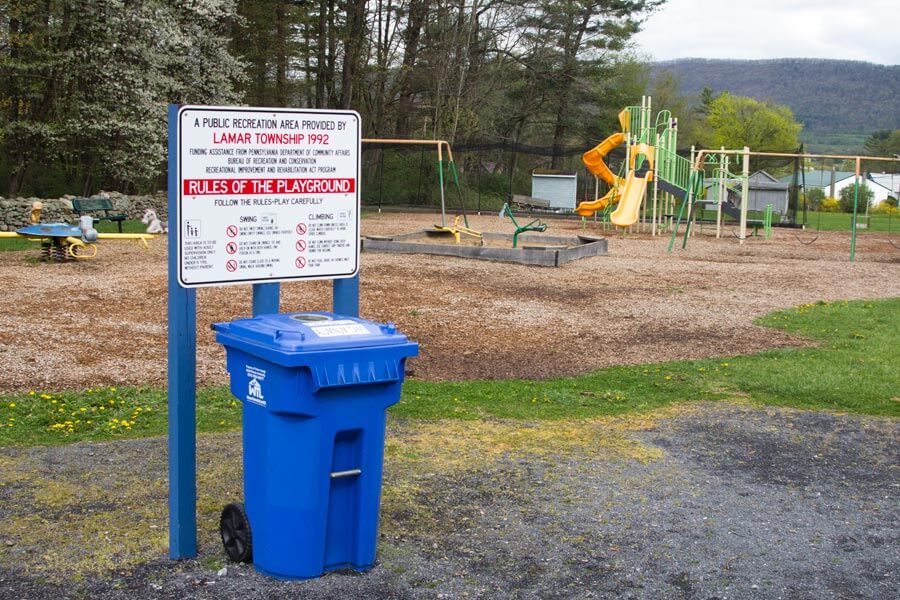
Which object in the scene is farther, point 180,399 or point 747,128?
point 747,128

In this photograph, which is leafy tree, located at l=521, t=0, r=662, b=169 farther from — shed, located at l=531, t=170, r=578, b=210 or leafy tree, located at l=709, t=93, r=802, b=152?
leafy tree, located at l=709, t=93, r=802, b=152

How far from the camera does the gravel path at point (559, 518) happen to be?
13.3ft

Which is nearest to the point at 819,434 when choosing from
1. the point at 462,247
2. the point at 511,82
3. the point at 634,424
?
the point at 634,424

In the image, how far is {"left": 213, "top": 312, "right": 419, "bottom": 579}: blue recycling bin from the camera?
3822 mm

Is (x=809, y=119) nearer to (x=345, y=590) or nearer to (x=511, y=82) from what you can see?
(x=511, y=82)

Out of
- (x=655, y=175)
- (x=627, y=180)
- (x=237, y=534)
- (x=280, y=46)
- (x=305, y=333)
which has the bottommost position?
(x=237, y=534)

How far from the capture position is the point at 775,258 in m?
20.6

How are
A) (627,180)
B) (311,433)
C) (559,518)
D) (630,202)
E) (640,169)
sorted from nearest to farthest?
(311,433), (559,518), (630,202), (640,169), (627,180)

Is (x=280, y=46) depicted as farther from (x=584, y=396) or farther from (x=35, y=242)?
(x=584, y=396)

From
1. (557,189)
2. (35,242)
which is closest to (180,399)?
(35,242)

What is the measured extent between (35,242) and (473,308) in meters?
10.2

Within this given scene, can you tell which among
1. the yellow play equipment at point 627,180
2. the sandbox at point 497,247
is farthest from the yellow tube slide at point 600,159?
the sandbox at point 497,247

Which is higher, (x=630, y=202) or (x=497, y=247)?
(x=630, y=202)

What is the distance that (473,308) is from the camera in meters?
12.2
